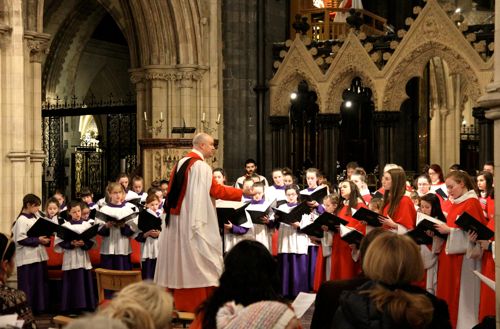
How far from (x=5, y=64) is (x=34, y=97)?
1718mm

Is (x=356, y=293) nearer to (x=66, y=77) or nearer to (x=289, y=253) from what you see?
(x=289, y=253)

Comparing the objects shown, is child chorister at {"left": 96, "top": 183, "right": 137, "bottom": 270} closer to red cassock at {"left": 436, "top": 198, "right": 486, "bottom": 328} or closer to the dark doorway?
red cassock at {"left": 436, "top": 198, "right": 486, "bottom": 328}

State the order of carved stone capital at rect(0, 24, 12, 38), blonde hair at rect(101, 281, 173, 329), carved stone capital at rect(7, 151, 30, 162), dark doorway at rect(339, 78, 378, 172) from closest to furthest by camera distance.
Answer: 1. blonde hair at rect(101, 281, 173, 329)
2. carved stone capital at rect(0, 24, 12, 38)
3. carved stone capital at rect(7, 151, 30, 162)
4. dark doorway at rect(339, 78, 378, 172)

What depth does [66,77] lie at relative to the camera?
23156 millimetres

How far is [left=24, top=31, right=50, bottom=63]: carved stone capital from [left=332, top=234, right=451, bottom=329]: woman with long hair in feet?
34.2

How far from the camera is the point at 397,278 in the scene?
12.5ft

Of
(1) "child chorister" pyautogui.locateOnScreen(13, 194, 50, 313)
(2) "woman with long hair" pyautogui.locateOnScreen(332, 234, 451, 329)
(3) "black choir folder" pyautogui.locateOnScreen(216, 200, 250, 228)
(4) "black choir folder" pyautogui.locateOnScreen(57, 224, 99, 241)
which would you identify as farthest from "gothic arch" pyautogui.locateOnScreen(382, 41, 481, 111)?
(2) "woman with long hair" pyautogui.locateOnScreen(332, 234, 451, 329)

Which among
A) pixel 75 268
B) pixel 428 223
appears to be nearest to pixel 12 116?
pixel 75 268

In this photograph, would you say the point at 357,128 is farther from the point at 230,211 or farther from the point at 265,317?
the point at 265,317

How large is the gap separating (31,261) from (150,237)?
4.48 feet

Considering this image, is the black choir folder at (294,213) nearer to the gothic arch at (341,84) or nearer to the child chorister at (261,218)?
the child chorister at (261,218)

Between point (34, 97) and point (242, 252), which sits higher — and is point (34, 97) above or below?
above

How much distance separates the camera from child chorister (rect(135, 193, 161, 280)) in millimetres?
10016

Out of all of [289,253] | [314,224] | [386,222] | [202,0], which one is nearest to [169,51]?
[202,0]
